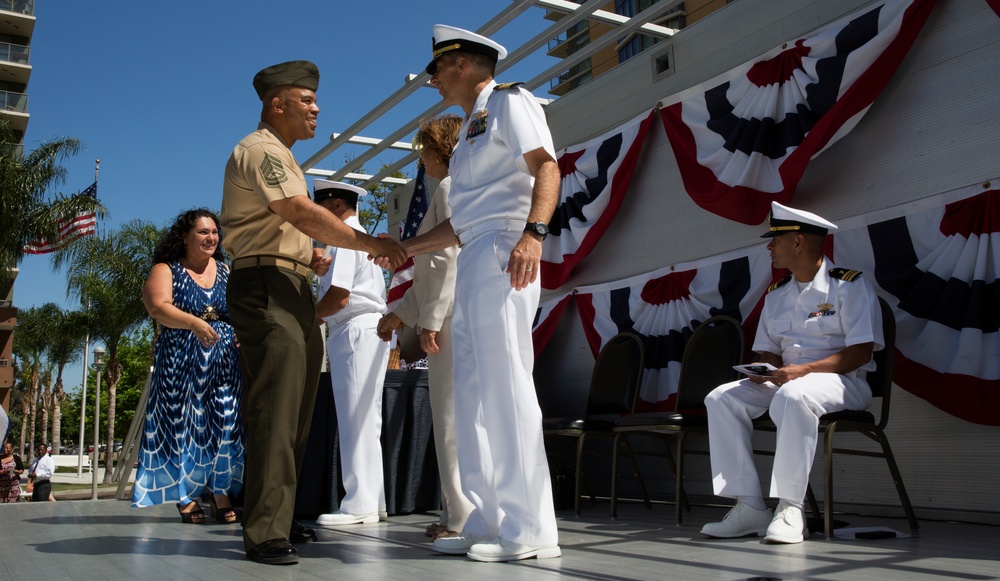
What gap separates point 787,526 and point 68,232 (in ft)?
68.7

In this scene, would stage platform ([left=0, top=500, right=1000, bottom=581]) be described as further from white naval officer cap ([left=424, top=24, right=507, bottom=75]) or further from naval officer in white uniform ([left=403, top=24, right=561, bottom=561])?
white naval officer cap ([left=424, top=24, right=507, bottom=75])

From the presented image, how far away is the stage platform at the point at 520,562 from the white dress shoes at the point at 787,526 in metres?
0.05

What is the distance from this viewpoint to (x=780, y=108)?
4.51m

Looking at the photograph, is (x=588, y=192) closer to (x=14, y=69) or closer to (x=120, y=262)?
(x=120, y=262)

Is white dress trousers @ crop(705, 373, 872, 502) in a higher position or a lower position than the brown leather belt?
lower

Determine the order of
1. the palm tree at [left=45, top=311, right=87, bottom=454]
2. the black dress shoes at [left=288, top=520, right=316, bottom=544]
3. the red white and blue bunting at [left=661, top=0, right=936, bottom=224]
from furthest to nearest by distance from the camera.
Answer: the palm tree at [left=45, top=311, right=87, bottom=454]
the red white and blue bunting at [left=661, top=0, right=936, bottom=224]
the black dress shoes at [left=288, top=520, right=316, bottom=544]

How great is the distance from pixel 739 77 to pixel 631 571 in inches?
133

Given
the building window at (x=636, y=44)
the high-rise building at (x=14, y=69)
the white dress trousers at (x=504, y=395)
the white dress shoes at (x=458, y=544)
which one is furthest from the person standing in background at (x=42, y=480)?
the high-rise building at (x=14, y=69)

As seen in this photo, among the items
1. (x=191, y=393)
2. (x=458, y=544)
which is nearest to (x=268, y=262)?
(x=458, y=544)

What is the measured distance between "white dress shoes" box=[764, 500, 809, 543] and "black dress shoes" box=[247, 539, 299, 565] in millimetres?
1664

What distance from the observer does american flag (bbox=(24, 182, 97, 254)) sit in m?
20.0

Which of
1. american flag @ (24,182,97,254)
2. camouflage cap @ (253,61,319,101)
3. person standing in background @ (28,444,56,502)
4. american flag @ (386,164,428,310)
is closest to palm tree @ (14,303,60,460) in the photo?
american flag @ (24,182,97,254)

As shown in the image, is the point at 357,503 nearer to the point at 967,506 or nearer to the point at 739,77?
the point at 967,506

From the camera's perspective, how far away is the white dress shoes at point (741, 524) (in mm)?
3236
